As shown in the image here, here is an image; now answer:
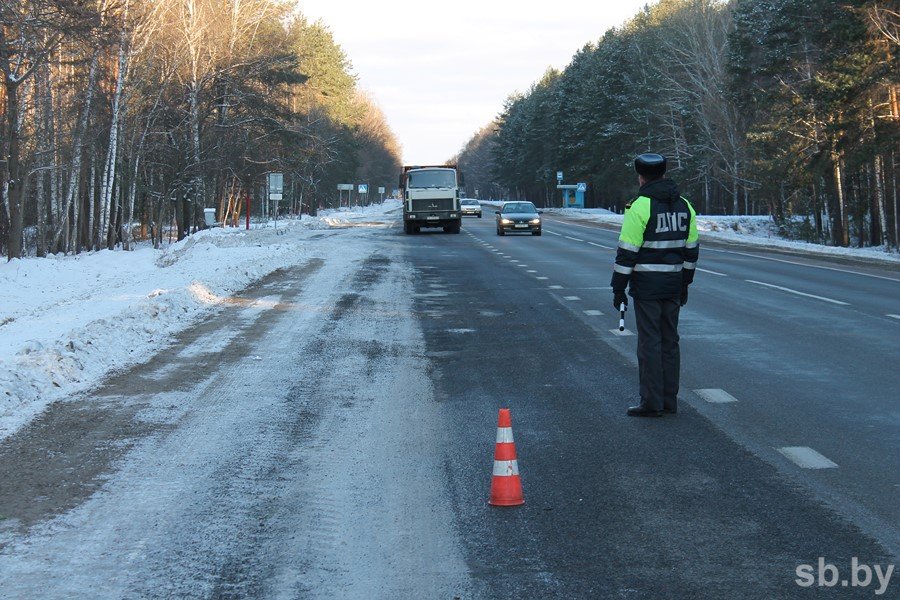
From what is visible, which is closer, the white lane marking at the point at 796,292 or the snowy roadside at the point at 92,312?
the snowy roadside at the point at 92,312

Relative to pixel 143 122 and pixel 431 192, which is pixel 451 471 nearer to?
pixel 431 192

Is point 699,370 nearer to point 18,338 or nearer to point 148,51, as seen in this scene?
point 18,338

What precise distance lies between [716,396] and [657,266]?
1.34 meters

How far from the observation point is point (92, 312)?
13.8 metres

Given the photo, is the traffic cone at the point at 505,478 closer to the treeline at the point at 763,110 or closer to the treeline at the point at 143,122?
the treeline at the point at 143,122

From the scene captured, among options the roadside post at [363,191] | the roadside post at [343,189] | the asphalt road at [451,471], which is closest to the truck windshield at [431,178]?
the asphalt road at [451,471]

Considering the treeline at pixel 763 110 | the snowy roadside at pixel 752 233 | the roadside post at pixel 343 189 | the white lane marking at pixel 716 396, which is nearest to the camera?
the white lane marking at pixel 716 396

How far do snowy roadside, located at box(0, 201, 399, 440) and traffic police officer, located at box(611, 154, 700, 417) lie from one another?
14.9 feet

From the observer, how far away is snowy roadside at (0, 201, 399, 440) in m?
8.66

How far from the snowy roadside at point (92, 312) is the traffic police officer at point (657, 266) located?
4.53 m

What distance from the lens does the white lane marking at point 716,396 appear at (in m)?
8.23

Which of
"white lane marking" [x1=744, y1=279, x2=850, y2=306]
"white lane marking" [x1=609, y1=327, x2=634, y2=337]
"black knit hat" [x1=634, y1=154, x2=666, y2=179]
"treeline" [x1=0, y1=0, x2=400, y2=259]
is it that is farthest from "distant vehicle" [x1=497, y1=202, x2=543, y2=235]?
"black knit hat" [x1=634, y1=154, x2=666, y2=179]

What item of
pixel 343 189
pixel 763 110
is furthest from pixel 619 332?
pixel 343 189

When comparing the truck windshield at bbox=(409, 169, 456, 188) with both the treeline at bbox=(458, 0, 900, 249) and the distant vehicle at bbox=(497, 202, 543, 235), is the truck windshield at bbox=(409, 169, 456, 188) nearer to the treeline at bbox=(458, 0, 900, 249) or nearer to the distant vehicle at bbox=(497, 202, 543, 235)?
the distant vehicle at bbox=(497, 202, 543, 235)
